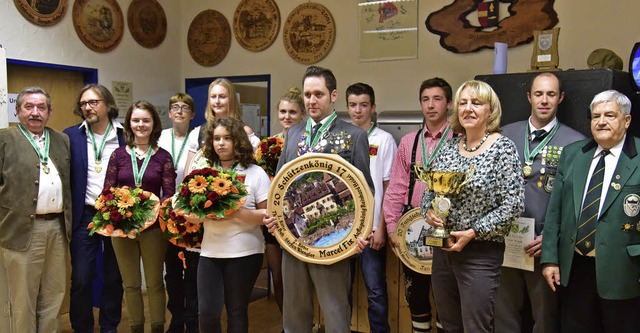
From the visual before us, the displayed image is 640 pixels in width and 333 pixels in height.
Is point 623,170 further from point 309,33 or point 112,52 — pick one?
point 112,52

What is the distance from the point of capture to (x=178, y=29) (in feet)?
18.9

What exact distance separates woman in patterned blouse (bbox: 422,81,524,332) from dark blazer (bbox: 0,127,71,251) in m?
2.34

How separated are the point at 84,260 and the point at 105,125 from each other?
88 cm

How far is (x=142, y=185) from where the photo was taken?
3264 mm

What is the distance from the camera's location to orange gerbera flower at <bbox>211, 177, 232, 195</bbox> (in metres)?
2.64

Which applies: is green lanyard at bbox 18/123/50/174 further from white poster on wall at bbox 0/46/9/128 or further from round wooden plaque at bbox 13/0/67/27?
round wooden plaque at bbox 13/0/67/27

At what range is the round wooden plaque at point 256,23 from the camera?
520 cm

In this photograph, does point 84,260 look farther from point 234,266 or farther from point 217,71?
point 217,71

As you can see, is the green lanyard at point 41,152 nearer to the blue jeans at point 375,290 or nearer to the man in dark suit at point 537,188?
the blue jeans at point 375,290

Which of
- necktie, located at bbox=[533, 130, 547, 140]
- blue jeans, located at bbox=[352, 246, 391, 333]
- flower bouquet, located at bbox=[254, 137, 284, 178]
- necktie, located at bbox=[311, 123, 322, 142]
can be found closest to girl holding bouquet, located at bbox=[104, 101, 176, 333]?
flower bouquet, located at bbox=[254, 137, 284, 178]

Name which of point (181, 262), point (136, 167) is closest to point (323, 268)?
point (181, 262)

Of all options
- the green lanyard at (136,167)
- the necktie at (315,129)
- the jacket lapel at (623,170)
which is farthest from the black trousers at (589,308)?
the green lanyard at (136,167)

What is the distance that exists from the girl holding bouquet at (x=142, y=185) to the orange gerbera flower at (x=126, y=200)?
20cm

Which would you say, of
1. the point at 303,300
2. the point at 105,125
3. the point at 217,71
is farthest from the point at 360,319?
the point at 217,71
